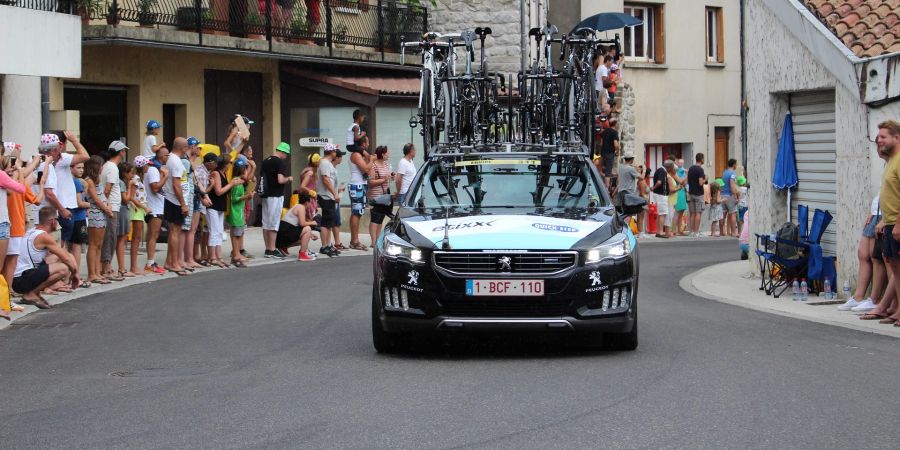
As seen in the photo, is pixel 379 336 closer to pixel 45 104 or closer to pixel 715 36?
pixel 45 104

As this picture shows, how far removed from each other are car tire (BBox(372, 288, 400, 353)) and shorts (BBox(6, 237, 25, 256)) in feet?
18.3

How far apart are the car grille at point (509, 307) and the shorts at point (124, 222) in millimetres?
9535

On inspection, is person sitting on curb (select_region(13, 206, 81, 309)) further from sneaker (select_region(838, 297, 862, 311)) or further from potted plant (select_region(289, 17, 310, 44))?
potted plant (select_region(289, 17, 310, 44))

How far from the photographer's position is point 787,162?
18.9 meters

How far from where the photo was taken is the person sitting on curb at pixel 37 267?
15.9 meters

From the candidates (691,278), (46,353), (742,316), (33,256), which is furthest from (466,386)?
(691,278)

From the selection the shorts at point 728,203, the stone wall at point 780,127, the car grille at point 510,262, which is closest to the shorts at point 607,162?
the shorts at point 728,203

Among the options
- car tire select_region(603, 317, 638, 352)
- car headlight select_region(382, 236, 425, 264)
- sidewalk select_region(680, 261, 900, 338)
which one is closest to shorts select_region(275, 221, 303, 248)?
sidewalk select_region(680, 261, 900, 338)

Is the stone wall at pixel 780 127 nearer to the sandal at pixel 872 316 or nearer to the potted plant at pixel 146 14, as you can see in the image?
the sandal at pixel 872 316

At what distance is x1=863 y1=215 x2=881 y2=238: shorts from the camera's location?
14.8 metres

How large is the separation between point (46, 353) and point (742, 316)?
6909mm

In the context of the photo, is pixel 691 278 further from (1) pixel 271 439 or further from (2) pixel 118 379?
(1) pixel 271 439

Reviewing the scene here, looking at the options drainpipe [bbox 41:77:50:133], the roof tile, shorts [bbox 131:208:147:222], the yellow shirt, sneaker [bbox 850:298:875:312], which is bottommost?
sneaker [bbox 850:298:875:312]

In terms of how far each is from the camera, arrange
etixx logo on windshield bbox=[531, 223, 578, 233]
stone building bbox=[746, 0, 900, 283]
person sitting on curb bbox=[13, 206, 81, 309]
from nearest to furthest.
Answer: etixx logo on windshield bbox=[531, 223, 578, 233] → person sitting on curb bbox=[13, 206, 81, 309] → stone building bbox=[746, 0, 900, 283]
